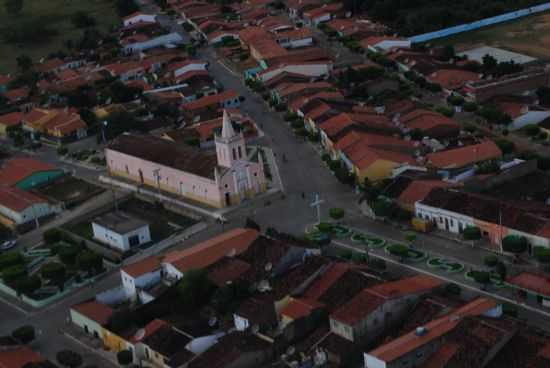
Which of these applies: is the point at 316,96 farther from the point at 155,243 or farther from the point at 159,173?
the point at 155,243

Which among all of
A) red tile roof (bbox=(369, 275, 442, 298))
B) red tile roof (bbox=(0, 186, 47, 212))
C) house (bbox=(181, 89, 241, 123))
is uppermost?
red tile roof (bbox=(369, 275, 442, 298))

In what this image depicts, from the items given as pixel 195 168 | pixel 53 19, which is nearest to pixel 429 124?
pixel 195 168

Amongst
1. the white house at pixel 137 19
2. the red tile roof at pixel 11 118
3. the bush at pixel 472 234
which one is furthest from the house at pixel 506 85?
the white house at pixel 137 19

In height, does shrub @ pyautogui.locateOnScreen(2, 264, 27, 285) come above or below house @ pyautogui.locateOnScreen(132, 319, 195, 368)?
below

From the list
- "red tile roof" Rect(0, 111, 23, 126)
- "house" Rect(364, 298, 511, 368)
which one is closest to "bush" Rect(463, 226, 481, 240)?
"house" Rect(364, 298, 511, 368)

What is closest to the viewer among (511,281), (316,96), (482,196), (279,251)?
(511,281)

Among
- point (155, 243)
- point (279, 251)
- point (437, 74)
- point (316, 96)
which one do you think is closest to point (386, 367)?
point (279, 251)

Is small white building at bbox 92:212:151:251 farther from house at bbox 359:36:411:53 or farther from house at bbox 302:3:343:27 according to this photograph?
house at bbox 302:3:343:27
